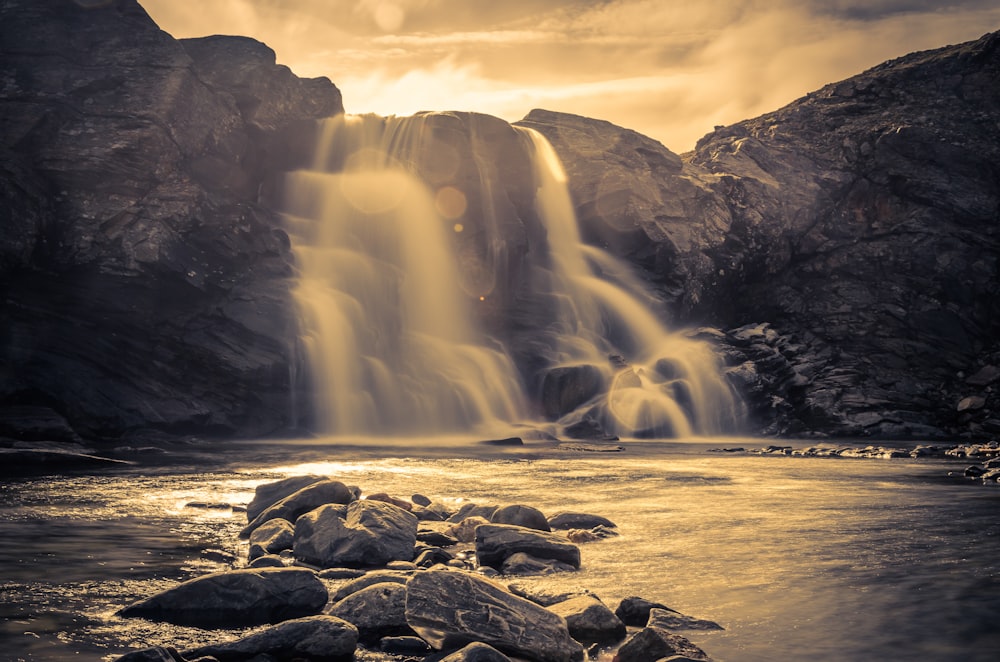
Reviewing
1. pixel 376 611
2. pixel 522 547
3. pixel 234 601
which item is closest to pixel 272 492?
pixel 522 547

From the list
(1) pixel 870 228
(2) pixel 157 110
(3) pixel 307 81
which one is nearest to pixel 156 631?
(2) pixel 157 110

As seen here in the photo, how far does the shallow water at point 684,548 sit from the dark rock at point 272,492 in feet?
1.34

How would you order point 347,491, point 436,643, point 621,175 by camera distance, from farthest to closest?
point 621,175 < point 347,491 < point 436,643

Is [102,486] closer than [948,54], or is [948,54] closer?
[102,486]

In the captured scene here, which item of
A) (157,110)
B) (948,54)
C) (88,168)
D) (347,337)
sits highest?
(948,54)

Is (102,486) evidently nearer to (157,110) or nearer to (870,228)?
(157,110)

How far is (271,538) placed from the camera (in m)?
11.9

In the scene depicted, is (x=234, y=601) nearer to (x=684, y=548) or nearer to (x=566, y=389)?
(x=684, y=548)

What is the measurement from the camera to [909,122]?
211 ft

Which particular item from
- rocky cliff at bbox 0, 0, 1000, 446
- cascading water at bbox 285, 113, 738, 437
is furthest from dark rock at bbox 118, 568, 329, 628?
cascading water at bbox 285, 113, 738, 437

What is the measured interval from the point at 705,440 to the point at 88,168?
37.3m

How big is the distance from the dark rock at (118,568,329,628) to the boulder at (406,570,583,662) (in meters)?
1.59

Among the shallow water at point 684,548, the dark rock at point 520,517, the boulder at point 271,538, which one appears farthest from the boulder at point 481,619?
the dark rock at point 520,517

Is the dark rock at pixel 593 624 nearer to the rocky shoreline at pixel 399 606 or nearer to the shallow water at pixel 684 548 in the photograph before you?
the rocky shoreline at pixel 399 606
